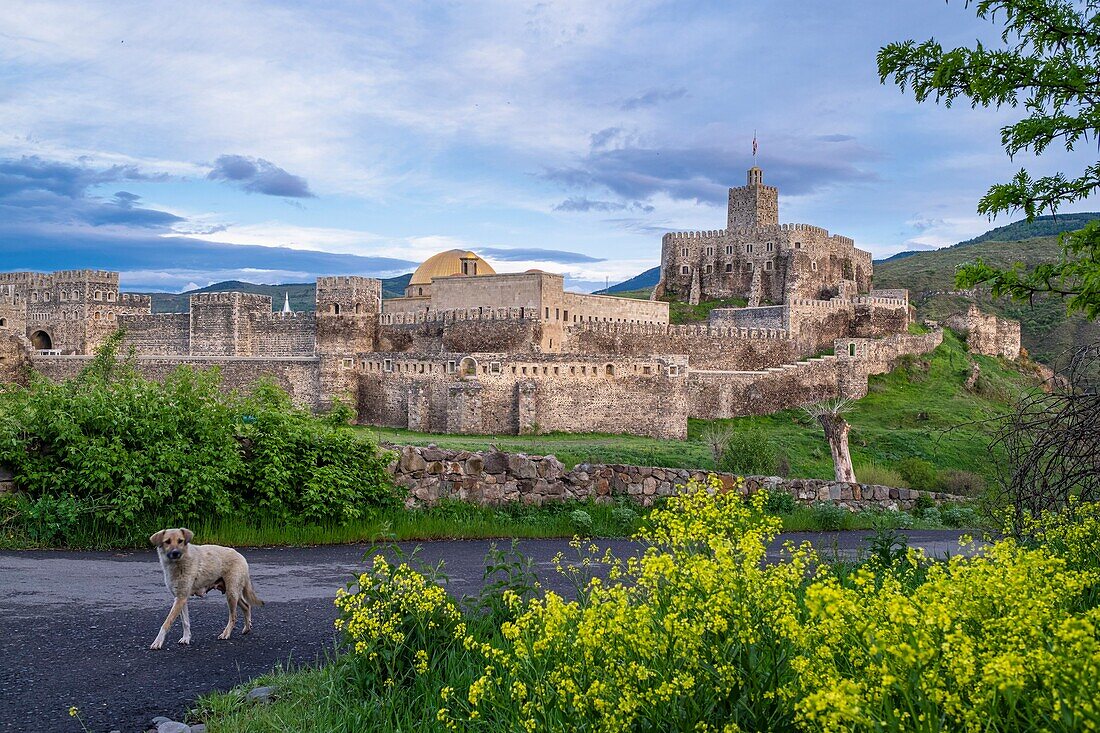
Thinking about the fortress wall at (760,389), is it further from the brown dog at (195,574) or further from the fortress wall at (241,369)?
the brown dog at (195,574)

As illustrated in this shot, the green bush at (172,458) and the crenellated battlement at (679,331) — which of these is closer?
the green bush at (172,458)

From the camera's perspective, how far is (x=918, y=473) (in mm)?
26828

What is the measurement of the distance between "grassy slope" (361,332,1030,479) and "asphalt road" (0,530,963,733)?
11.5 m

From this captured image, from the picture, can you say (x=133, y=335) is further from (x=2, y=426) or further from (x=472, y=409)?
(x=2, y=426)

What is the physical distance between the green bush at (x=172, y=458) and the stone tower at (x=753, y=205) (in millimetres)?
46700

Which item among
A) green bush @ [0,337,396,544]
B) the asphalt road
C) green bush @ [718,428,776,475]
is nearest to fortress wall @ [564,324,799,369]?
green bush @ [718,428,776,475]

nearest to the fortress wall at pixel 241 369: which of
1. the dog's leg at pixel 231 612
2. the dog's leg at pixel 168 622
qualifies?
the dog's leg at pixel 231 612

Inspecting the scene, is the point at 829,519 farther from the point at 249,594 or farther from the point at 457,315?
the point at 457,315

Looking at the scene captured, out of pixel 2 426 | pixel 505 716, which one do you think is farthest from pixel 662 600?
pixel 2 426

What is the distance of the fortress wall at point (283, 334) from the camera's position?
4206 cm

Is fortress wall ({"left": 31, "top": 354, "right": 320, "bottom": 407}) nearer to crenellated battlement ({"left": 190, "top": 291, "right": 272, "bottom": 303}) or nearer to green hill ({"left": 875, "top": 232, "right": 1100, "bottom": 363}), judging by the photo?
crenellated battlement ({"left": 190, "top": 291, "right": 272, "bottom": 303})

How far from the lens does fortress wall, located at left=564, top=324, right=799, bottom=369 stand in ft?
128

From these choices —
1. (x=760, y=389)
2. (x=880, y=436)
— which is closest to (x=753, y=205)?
(x=760, y=389)

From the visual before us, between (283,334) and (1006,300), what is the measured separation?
47.8 meters
